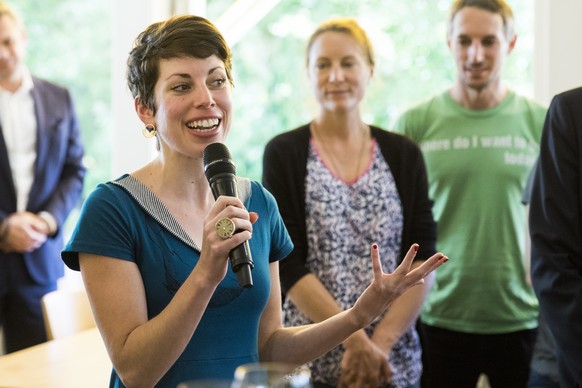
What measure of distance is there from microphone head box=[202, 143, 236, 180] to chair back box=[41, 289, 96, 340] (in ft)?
5.03

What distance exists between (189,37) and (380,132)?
1.23 metres

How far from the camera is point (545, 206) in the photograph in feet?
7.37

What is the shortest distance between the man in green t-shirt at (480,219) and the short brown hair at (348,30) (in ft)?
1.53

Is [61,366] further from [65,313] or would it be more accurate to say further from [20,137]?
[20,137]

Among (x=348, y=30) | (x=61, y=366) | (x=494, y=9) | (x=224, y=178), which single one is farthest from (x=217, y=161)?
(x=494, y=9)

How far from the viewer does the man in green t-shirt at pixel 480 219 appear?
10.3 ft

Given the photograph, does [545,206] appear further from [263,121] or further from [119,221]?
[263,121]

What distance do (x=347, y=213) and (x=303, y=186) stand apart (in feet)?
0.53

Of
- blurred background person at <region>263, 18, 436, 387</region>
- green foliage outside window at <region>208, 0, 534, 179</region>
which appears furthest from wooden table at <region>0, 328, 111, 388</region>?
green foliage outside window at <region>208, 0, 534, 179</region>

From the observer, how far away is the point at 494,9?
10.7ft

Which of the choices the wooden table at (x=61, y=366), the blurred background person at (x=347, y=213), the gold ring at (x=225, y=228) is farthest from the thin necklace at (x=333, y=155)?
the gold ring at (x=225, y=228)

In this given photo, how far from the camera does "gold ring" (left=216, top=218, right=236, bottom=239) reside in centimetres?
152

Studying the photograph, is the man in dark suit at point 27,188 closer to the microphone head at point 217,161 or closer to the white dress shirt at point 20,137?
the white dress shirt at point 20,137

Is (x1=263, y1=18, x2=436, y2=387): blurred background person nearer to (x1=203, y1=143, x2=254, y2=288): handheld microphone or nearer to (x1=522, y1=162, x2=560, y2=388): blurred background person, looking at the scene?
(x1=522, y1=162, x2=560, y2=388): blurred background person
